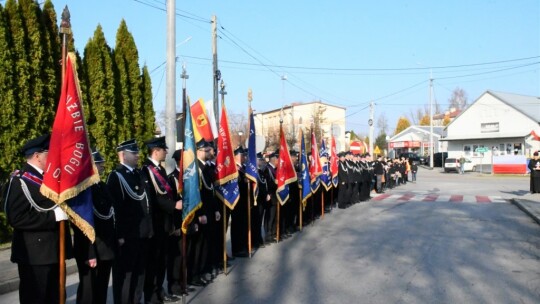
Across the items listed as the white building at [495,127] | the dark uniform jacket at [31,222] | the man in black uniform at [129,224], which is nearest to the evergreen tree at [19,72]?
the man in black uniform at [129,224]

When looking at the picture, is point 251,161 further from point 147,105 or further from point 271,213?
point 147,105

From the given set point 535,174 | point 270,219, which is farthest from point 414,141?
point 270,219

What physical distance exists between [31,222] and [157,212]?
79.4 inches

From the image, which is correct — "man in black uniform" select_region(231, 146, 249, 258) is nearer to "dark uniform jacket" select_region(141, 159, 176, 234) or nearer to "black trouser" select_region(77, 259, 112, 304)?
"dark uniform jacket" select_region(141, 159, 176, 234)

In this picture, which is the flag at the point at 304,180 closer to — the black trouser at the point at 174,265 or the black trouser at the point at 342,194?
the black trouser at the point at 342,194

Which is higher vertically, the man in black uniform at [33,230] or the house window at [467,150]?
the house window at [467,150]

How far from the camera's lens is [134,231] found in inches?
222

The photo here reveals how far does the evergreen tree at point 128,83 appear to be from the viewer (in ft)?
45.5

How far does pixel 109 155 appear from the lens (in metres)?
13.1

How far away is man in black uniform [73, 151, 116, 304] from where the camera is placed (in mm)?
4969

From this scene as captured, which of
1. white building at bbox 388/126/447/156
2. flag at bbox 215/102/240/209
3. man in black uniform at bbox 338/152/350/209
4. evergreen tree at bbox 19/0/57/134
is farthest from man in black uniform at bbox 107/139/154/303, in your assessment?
white building at bbox 388/126/447/156

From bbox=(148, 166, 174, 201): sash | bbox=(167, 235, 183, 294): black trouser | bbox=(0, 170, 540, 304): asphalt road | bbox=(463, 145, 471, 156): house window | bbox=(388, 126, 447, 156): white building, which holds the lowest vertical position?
bbox=(0, 170, 540, 304): asphalt road

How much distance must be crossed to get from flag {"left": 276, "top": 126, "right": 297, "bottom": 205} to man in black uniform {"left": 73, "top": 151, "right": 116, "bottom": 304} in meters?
5.70

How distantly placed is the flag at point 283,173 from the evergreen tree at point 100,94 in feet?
15.1
